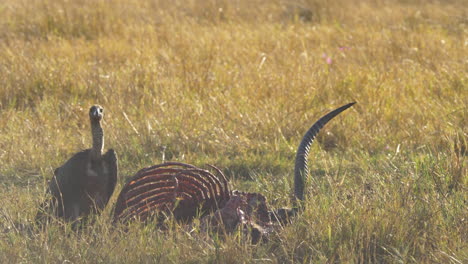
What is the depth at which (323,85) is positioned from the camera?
6.72 metres

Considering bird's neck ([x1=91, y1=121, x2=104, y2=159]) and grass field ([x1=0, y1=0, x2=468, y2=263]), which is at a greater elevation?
bird's neck ([x1=91, y1=121, x2=104, y2=159])

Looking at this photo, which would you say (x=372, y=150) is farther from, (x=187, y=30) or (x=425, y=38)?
Result: (x=187, y=30)

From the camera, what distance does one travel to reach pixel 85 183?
3.98m

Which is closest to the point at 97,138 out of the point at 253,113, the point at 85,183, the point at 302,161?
the point at 85,183

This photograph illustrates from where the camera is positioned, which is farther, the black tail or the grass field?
the black tail

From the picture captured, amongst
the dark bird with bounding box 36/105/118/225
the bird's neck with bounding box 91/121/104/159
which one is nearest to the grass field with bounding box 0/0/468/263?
the dark bird with bounding box 36/105/118/225

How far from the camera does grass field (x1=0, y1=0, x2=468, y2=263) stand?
351 cm

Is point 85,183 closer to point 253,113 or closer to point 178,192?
point 178,192

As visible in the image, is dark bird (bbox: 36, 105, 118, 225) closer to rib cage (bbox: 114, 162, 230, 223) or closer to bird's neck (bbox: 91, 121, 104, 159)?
bird's neck (bbox: 91, 121, 104, 159)

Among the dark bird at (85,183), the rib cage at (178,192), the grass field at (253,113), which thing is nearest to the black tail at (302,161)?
the grass field at (253,113)

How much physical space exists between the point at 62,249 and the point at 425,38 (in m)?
6.01

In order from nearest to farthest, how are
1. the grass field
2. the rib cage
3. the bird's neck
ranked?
1. the grass field
2. the bird's neck
3. the rib cage

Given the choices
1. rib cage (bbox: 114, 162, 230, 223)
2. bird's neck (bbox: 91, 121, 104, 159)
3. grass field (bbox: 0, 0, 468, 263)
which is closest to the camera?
grass field (bbox: 0, 0, 468, 263)

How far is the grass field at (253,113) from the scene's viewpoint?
3510mm
